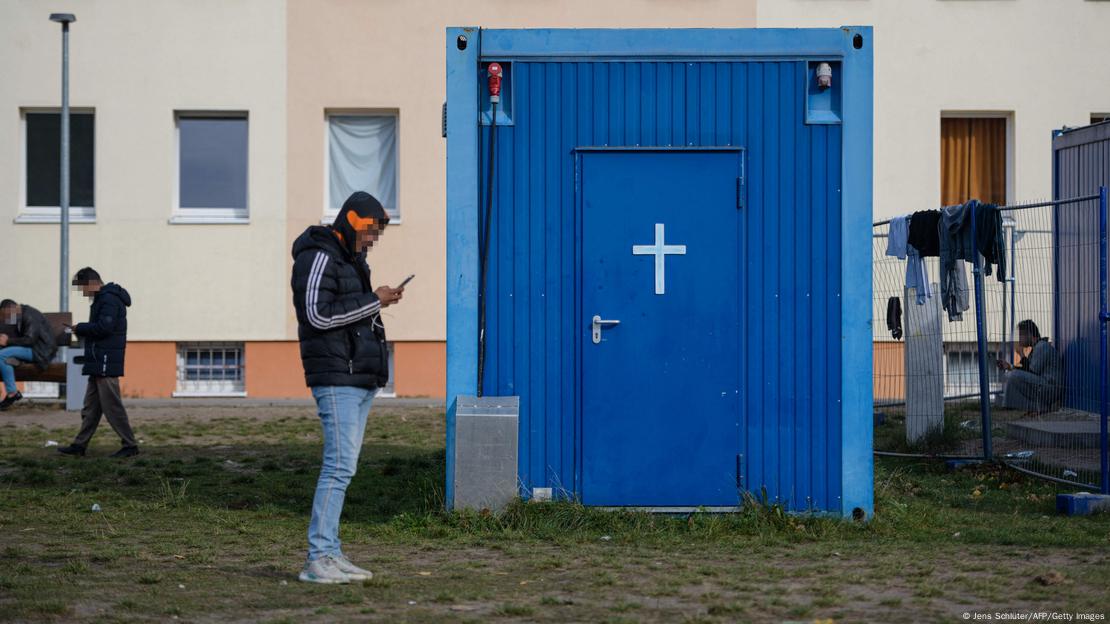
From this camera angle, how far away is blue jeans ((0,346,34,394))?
56.9ft

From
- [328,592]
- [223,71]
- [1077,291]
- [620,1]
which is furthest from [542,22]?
[328,592]

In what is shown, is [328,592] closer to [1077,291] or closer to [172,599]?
[172,599]

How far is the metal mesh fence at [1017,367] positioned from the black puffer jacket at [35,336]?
1054 centimetres

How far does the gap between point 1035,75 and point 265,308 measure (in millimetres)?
11981

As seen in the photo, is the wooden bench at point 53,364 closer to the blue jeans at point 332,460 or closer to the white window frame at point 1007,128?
the blue jeans at point 332,460

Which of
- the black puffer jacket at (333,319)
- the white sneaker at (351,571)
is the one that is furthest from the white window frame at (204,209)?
the white sneaker at (351,571)

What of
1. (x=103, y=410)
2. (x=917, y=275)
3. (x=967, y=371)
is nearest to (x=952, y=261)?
(x=917, y=275)

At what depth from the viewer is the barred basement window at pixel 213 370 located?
20.2 metres

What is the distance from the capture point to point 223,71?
65.5 ft

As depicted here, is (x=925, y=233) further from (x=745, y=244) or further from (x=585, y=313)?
(x=585, y=313)

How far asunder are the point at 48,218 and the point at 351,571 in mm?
14818

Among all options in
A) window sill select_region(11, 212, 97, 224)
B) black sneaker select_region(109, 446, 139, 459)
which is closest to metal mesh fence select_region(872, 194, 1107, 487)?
black sneaker select_region(109, 446, 139, 459)

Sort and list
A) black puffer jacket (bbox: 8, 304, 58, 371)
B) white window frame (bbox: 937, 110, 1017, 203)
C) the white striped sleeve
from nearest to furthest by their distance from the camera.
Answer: the white striped sleeve → black puffer jacket (bbox: 8, 304, 58, 371) → white window frame (bbox: 937, 110, 1017, 203)

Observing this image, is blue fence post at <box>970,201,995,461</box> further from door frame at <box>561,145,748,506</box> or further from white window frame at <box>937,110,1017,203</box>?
white window frame at <box>937,110,1017,203</box>
